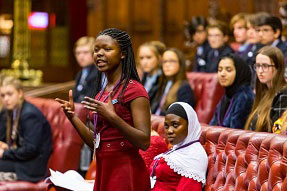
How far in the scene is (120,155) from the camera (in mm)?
3498

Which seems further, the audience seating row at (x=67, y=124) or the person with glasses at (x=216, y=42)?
the person with glasses at (x=216, y=42)

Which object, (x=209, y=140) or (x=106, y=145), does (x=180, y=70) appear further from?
(x=106, y=145)

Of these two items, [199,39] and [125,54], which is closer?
[125,54]

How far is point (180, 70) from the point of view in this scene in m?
7.27

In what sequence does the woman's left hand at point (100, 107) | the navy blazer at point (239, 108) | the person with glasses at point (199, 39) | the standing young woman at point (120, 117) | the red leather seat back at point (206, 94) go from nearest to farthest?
the woman's left hand at point (100, 107) → the standing young woman at point (120, 117) → the navy blazer at point (239, 108) → the red leather seat back at point (206, 94) → the person with glasses at point (199, 39)

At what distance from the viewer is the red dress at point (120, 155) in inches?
137

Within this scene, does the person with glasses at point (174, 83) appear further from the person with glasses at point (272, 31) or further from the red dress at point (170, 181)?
the red dress at point (170, 181)

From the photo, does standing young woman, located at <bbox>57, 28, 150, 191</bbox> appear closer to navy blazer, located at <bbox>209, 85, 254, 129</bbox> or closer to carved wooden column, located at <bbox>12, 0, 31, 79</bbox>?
navy blazer, located at <bbox>209, 85, 254, 129</bbox>

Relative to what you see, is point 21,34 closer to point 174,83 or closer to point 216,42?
point 216,42

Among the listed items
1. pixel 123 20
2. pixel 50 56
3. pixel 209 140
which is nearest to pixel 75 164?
pixel 209 140

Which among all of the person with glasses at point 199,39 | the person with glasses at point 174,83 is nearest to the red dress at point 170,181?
the person with glasses at point 174,83

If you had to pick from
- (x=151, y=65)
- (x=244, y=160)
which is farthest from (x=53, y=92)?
(x=244, y=160)

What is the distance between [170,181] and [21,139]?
2483 millimetres

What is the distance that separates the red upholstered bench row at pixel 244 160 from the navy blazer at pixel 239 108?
105 centimetres
